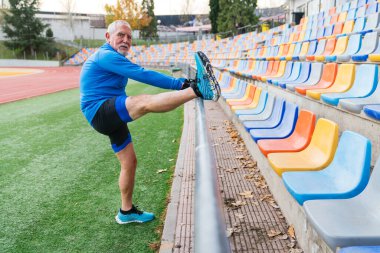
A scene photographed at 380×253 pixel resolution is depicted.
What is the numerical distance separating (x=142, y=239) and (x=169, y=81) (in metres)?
1.32

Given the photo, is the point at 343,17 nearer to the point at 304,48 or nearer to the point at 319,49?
the point at 304,48

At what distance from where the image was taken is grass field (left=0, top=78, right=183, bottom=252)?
2.93m

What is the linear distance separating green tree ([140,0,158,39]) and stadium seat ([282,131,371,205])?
5326 cm

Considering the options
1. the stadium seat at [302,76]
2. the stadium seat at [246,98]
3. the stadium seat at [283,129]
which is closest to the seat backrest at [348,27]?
the stadium seat at [302,76]

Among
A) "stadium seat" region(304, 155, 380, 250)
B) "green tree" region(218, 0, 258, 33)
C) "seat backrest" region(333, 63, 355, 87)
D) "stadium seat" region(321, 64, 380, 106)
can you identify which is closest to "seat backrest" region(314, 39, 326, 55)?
"seat backrest" region(333, 63, 355, 87)

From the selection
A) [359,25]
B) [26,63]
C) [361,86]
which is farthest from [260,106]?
[26,63]

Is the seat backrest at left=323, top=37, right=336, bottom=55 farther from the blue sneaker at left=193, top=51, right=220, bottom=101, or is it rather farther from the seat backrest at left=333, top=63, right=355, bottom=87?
the blue sneaker at left=193, top=51, right=220, bottom=101

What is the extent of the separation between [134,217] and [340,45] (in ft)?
14.3

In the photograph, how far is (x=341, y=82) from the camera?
384cm

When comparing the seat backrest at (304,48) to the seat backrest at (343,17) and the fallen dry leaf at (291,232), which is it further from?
the fallen dry leaf at (291,232)

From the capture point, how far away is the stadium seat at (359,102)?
2.55m

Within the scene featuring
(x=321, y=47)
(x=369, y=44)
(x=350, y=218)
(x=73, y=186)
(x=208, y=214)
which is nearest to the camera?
(x=208, y=214)

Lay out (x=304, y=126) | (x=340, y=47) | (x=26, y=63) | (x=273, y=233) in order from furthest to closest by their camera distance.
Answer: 1. (x=26, y=63)
2. (x=340, y=47)
3. (x=304, y=126)
4. (x=273, y=233)

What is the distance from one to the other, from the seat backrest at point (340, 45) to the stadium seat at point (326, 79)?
1.19 meters
